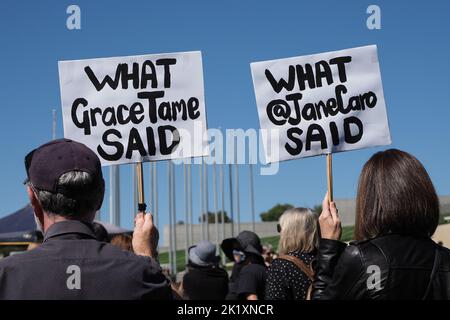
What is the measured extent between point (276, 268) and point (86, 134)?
1606mm

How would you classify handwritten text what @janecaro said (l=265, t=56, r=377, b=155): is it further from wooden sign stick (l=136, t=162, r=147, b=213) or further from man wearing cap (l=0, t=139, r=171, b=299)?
man wearing cap (l=0, t=139, r=171, b=299)

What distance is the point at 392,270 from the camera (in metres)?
2.87

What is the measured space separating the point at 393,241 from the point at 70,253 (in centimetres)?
127

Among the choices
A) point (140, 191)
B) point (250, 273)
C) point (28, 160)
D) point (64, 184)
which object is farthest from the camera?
point (250, 273)

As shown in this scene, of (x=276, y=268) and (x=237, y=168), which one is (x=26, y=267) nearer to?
(x=276, y=268)

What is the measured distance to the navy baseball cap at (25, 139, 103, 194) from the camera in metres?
2.69

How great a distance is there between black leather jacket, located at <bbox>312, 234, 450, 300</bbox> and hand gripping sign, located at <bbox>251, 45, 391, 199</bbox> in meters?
2.05

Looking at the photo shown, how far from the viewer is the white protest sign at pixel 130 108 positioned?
5.00m

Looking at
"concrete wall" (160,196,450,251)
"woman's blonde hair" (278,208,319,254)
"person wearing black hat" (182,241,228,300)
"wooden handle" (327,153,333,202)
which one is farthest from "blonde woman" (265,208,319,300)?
"concrete wall" (160,196,450,251)

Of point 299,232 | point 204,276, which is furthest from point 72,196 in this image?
point 204,276

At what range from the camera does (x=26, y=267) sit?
251 cm

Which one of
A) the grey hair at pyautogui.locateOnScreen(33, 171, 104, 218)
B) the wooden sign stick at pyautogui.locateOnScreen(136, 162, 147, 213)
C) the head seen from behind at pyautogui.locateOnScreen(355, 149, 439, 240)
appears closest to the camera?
the grey hair at pyautogui.locateOnScreen(33, 171, 104, 218)

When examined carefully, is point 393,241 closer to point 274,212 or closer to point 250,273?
point 250,273

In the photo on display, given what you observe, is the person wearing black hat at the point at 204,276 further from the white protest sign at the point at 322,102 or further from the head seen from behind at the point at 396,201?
the head seen from behind at the point at 396,201
